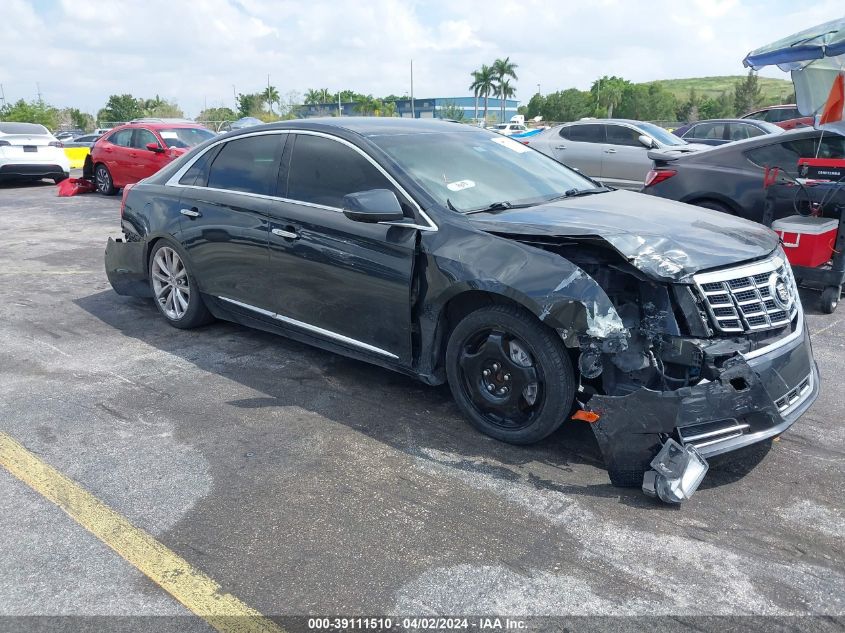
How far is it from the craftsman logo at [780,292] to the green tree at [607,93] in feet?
310

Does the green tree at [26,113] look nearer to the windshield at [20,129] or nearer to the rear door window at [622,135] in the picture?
the windshield at [20,129]

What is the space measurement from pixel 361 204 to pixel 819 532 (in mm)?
2694

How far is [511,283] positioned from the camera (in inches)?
139

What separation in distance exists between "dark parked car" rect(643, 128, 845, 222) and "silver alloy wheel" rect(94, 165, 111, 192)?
12.4 metres

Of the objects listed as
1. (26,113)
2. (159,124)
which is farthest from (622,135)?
(26,113)

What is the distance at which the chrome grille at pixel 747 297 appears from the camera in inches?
132

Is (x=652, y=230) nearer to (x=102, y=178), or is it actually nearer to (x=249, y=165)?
(x=249, y=165)

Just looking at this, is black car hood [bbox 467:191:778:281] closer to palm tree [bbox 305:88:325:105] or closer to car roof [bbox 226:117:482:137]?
car roof [bbox 226:117:482:137]

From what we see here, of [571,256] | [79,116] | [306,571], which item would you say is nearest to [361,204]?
[571,256]

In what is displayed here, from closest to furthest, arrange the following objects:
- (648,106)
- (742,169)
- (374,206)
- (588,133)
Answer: (374,206) → (742,169) → (588,133) → (648,106)

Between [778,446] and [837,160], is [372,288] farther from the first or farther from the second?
[837,160]

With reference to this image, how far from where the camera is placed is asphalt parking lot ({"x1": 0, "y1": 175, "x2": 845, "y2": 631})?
2.66 m

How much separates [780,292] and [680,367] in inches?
28.6

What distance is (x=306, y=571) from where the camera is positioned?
279 centimetres
